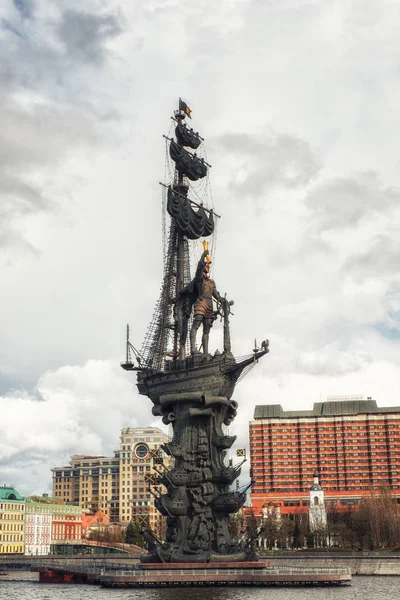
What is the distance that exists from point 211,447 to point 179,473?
372 cm

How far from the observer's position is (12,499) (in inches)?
5822

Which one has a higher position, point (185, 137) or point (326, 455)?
point (185, 137)

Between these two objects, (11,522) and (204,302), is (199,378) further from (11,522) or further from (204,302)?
(11,522)

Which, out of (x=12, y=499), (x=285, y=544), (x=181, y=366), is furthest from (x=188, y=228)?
(x=12, y=499)

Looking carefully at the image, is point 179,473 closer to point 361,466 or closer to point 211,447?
point 211,447

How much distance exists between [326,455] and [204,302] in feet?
374

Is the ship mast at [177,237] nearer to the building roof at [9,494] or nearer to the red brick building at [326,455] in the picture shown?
the building roof at [9,494]

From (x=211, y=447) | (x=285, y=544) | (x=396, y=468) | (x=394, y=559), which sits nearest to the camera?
(x=211, y=447)

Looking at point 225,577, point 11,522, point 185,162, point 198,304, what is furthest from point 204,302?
point 11,522

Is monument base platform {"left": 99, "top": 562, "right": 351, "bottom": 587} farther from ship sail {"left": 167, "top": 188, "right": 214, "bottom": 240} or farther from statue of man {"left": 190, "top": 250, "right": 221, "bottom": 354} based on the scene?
ship sail {"left": 167, "top": 188, "right": 214, "bottom": 240}

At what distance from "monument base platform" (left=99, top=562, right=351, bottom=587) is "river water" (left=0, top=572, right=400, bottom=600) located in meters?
0.90

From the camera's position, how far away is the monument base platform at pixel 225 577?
56.8 metres

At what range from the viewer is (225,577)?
57656 millimetres

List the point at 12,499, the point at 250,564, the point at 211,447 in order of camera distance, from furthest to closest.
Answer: the point at 12,499, the point at 211,447, the point at 250,564
